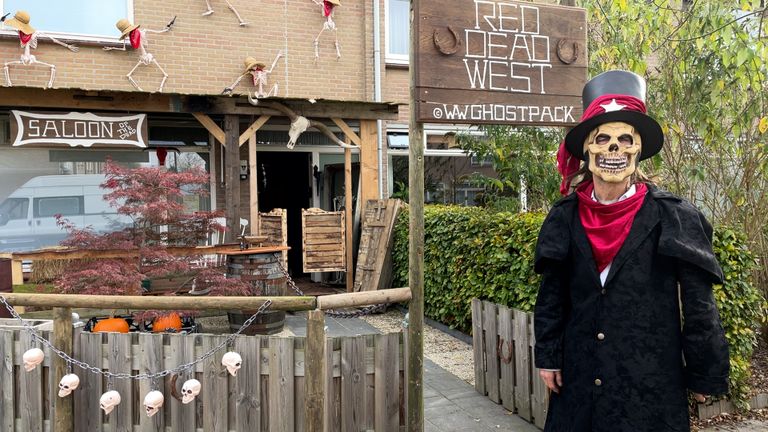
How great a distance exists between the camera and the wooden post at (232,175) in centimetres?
820

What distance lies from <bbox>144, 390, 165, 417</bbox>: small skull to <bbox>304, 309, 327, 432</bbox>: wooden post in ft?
2.70

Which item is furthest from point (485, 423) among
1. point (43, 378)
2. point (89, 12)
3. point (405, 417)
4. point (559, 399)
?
point (89, 12)

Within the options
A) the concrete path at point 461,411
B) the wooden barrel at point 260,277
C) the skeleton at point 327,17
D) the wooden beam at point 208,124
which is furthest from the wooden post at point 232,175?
the concrete path at point 461,411

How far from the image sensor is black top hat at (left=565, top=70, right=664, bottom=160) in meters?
2.71

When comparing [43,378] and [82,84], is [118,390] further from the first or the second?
[82,84]

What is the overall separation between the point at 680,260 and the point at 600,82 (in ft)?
3.03

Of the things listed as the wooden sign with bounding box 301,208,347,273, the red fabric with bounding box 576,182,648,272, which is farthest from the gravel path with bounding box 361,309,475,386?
the red fabric with bounding box 576,182,648,272

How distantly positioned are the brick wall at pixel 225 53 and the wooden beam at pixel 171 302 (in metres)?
6.27

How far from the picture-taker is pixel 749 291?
173 inches

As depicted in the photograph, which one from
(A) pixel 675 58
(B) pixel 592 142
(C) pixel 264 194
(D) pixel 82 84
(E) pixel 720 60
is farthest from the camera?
(C) pixel 264 194

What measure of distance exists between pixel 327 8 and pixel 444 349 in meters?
6.44

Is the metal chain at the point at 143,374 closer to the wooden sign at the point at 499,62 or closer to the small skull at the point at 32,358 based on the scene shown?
the small skull at the point at 32,358

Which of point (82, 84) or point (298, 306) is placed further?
point (82, 84)

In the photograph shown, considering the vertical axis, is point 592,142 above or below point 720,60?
below
